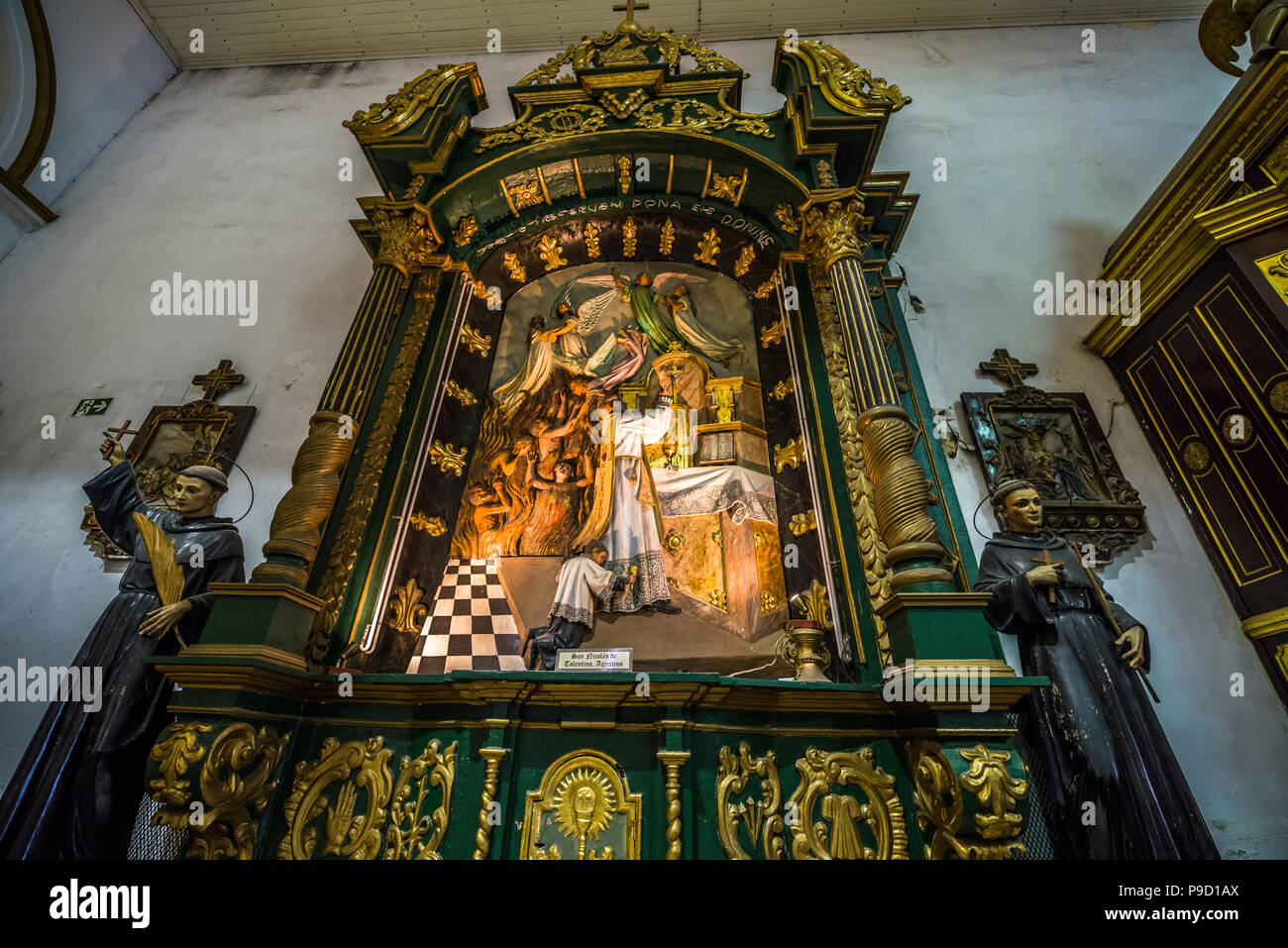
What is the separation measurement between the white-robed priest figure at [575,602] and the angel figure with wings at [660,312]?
5.84 feet

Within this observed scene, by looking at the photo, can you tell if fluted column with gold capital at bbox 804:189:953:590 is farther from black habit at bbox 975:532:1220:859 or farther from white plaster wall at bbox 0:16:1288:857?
white plaster wall at bbox 0:16:1288:857

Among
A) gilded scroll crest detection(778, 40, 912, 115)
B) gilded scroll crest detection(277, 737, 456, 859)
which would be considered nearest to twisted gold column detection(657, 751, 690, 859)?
gilded scroll crest detection(277, 737, 456, 859)

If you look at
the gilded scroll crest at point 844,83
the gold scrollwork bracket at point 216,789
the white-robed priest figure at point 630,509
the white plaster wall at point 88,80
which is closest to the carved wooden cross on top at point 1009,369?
the gilded scroll crest at point 844,83

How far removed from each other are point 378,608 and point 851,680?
95.3 inches

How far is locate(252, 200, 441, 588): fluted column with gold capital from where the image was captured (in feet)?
9.82

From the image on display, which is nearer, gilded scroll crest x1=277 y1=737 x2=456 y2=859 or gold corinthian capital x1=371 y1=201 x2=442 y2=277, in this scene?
gilded scroll crest x1=277 y1=737 x2=456 y2=859

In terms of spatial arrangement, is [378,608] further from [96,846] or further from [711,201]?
[711,201]

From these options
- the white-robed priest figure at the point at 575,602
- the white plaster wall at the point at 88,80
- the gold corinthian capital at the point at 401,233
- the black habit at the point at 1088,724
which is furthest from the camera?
the white plaster wall at the point at 88,80

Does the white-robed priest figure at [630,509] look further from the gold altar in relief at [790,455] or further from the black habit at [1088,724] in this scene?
the black habit at [1088,724]

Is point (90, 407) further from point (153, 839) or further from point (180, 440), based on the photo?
point (153, 839)

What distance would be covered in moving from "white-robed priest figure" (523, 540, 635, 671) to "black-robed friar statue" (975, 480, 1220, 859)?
193 centimetres

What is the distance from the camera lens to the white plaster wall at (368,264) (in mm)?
3539

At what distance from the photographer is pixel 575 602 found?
11.4ft
